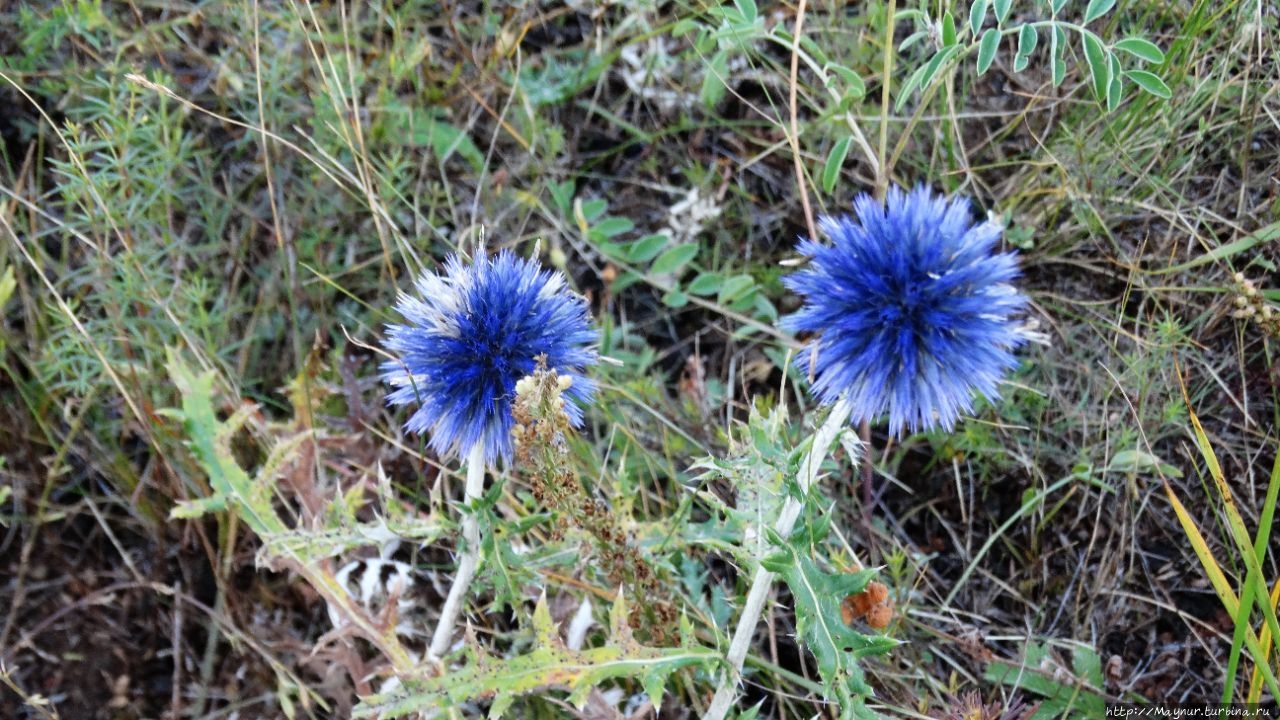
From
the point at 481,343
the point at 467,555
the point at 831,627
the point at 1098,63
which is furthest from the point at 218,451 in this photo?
the point at 1098,63

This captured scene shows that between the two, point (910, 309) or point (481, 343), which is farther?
point (481, 343)

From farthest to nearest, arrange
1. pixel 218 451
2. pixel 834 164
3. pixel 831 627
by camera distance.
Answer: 1. pixel 834 164
2. pixel 218 451
3. pixel 831 627

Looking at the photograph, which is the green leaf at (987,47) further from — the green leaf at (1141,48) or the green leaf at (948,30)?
the green leaf at (1141,48)

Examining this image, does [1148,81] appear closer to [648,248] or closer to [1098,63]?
[1098,63]

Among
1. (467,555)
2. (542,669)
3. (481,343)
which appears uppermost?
(481,343)

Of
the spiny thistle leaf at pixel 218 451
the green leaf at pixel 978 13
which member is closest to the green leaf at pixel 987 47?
the green leaf at pixel 978 13

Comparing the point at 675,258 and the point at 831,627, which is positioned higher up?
the point at 675,258

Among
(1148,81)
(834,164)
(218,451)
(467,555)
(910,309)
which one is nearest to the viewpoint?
(910,309)
